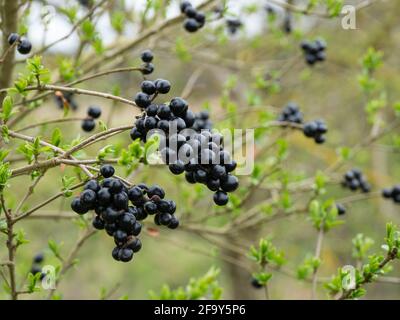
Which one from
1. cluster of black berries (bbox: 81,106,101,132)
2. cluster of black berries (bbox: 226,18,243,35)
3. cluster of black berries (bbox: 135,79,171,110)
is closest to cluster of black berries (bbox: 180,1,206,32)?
cluster of black berries (bbox: 81,106,101,132)

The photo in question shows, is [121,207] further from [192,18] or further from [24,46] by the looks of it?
[192,18]

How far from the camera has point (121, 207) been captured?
1.74 m

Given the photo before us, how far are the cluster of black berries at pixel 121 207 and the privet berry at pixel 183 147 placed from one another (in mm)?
18

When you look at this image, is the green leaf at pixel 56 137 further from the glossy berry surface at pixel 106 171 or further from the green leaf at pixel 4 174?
the glossy berry surface at pixel 106 171

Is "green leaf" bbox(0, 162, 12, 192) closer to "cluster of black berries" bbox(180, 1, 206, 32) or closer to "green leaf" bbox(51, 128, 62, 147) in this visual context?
"green leaf" bbox(51, 128, 62, 147)

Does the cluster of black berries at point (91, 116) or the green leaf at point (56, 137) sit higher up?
the cluster of black berries at point (91, 116)

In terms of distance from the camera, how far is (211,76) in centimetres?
780

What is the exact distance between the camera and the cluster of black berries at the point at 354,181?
164 inches

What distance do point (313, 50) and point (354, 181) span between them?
1174mm

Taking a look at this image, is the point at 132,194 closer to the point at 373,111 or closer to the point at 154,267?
the point at 373,111

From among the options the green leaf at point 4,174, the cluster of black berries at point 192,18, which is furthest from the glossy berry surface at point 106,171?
the cluster of black berries at point 192,18

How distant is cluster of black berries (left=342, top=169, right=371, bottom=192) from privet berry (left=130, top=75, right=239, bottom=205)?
99.0 inches

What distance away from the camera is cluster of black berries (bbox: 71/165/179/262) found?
1.75m

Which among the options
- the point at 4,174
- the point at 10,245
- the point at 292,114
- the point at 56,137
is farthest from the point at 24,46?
the point at 292,114
